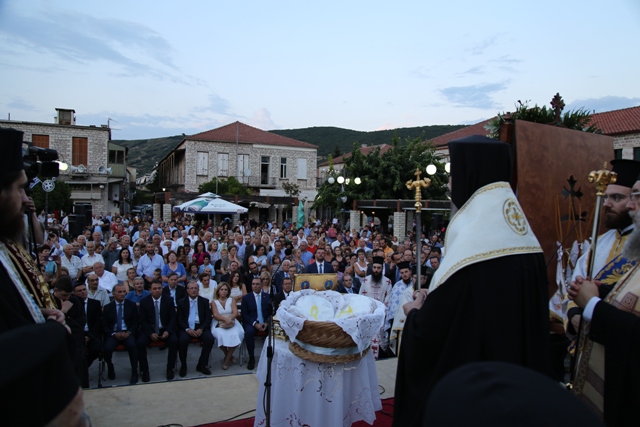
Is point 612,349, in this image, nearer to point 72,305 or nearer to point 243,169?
point 72,305

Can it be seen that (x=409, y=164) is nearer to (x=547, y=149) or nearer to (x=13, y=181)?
(x=547, y=149)

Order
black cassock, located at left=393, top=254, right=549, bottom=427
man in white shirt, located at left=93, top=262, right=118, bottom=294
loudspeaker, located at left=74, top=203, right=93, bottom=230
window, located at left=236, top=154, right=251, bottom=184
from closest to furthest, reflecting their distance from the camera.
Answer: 1. black cassock, located at left=393, top=254, right=549, bottom=427
2. man in white shirt, located at left=93, top=262, right=118, bottom=294
3. loudspeaker, located at left=74, top=203, right=93, bottom=230
4. window, located at left=236, top=154, right=251, bottom=184

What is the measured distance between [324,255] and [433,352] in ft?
25.6

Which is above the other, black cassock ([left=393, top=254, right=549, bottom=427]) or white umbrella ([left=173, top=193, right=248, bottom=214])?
white umbrella ([left=173, top=193, right=248, bottom=214])

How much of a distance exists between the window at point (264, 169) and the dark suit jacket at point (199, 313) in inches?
1337

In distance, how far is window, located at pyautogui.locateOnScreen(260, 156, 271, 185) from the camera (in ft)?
136

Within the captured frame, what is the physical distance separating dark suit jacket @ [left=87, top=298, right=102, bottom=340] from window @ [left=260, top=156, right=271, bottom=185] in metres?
34.6

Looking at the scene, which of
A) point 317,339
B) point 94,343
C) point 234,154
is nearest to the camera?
point 317,339

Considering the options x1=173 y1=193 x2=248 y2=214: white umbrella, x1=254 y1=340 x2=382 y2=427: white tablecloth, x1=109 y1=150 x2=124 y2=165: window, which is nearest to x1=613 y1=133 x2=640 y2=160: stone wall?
x1=173 y1=193 x2=248 y2=214: white umbrella

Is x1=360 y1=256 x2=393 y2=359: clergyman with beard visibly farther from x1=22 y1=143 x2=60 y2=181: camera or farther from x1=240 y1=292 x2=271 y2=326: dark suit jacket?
x1=22 y1=143 x2=60 y2=181: camera

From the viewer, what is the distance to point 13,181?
7.14ft

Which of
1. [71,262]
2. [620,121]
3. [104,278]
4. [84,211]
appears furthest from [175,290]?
[620,121]

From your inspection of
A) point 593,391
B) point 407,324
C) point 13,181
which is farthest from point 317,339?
point 13,181

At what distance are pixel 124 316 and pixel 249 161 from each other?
114ft
